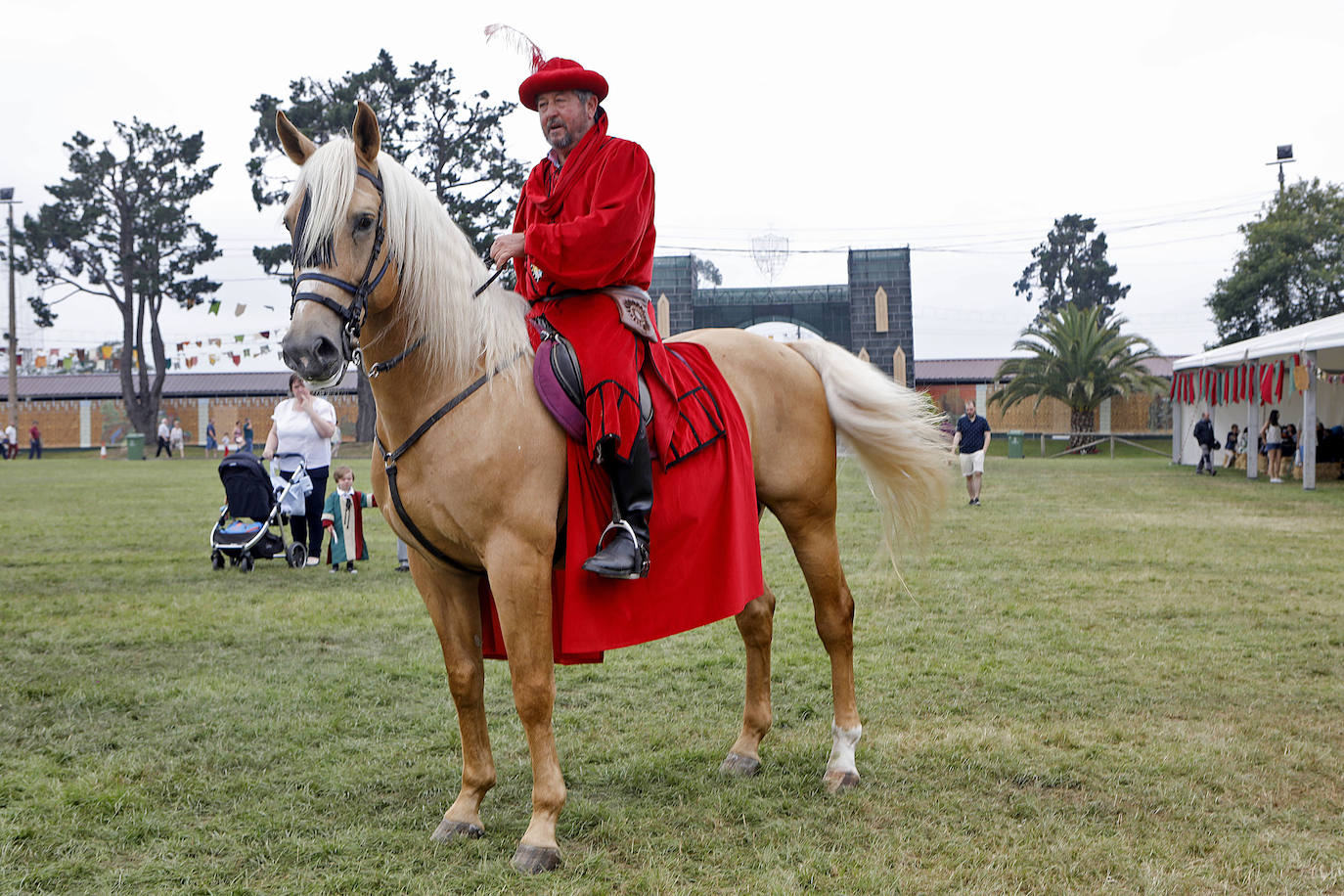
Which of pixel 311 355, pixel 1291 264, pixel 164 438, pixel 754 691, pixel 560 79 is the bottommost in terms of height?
pixel 754 691

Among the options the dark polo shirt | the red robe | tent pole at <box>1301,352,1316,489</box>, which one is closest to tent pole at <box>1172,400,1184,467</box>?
tent pole at <box>1301,352,1316,489</box>

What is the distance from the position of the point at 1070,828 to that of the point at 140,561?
32.8 feet

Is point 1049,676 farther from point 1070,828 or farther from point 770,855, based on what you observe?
point 770,855

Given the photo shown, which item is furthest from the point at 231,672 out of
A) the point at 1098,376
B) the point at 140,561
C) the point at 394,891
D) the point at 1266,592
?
the point at 1098,376

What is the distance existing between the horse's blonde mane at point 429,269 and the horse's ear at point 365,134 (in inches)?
1.2

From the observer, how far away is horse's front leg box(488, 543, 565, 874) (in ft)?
10.9

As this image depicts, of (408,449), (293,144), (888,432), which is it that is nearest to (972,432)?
(888,432)

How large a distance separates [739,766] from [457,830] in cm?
126

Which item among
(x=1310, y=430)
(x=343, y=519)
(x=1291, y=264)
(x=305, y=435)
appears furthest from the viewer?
(x=1291, y=264)

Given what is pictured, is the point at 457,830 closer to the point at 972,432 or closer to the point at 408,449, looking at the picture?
the point at 408,449

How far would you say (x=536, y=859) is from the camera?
330cm

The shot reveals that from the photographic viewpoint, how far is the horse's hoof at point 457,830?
3.54m

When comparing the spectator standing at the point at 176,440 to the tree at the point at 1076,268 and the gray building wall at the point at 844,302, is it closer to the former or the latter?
the gray building wall at the point at 844,302

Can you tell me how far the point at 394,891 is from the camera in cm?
313
